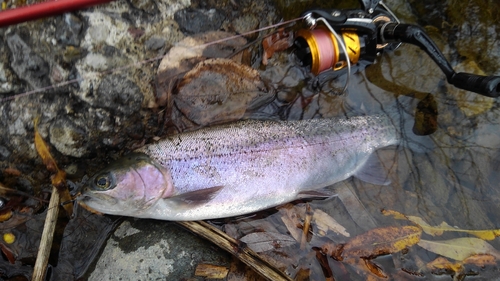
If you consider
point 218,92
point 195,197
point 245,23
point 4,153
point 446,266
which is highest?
point 245,23

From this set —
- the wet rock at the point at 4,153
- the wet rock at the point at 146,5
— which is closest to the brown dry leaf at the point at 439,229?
the wet rock at the point at 146,5

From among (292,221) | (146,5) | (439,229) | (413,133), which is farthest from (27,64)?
(439,229)

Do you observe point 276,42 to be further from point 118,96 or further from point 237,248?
point 237,248

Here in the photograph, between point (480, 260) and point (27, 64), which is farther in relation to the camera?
point (480, 260)

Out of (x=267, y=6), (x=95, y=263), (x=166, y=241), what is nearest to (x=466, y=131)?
(x=267, y=6)

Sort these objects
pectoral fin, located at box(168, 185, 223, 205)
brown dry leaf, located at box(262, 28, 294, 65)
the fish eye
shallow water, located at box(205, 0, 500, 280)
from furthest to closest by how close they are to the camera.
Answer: brown dry leaf, located at box(262, 28, 294, 65) → shallow water, located at box(205, 0, 500, 280) → pectoral fin, located at box(168, 185, 223, 205) → the fish eye

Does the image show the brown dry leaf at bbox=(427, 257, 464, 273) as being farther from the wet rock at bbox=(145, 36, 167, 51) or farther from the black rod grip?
the wet rock at bbox=(145, 36, 167, 51)

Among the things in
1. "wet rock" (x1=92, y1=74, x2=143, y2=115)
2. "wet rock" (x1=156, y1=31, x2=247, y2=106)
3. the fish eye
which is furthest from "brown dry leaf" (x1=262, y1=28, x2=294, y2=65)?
the fish eye
